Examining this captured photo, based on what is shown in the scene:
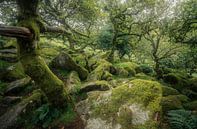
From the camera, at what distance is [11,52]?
17812mm

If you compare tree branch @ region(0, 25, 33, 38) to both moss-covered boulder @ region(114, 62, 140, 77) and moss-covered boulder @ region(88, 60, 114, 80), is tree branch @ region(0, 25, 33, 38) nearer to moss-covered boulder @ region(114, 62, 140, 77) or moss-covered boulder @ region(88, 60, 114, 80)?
moss-covered boulder @ region(88, 60, 114, 80)

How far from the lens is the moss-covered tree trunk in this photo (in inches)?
348

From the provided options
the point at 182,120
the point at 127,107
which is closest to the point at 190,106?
the point at 182,120

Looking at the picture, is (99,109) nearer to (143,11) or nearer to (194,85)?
(194,85)

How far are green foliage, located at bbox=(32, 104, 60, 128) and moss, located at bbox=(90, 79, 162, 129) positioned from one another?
1.73 meters

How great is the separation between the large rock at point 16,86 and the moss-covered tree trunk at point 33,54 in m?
3.61

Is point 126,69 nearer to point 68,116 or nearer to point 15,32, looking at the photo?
point 68,116

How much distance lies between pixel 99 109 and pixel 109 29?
12911mm

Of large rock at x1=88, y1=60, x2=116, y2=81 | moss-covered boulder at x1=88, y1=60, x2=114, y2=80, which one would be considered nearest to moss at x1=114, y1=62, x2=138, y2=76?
large rock at x1=88, y1=60, x2=116, y2=81

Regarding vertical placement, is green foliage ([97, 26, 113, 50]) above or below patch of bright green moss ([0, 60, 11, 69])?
above

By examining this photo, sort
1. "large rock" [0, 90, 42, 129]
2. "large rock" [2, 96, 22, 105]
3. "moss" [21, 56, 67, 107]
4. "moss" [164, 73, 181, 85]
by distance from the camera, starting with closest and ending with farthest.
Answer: "moss" [21, 56, 67, 107] → "large rock" [0, 90, 42, 129] → "large rock" [2, 96, 22, 105] → "moss" [164, 73, 181, 85]

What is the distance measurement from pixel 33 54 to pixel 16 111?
306cm

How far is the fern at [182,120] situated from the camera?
759 cm

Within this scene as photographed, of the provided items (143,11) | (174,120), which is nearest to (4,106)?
(174,120)
